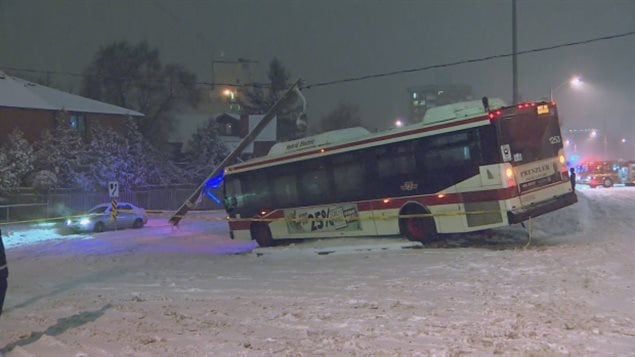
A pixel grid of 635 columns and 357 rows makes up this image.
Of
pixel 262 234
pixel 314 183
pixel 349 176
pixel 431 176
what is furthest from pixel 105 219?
pixel 431 176

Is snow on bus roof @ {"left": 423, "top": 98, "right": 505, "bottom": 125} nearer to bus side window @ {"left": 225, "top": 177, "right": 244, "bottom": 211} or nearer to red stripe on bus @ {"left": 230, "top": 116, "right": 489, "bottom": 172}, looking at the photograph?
red stripe on bus @ {"left": 230, "top": 116, "right": 489, "bottom": 172}

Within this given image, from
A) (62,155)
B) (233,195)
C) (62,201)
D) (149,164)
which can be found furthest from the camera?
(149,164)

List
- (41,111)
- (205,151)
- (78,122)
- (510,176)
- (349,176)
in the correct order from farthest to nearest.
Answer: (205,151), (78,122), (41,111), (349,176), (510,176)

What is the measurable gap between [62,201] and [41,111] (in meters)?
11.0

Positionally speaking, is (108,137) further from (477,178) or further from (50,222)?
(477,178)

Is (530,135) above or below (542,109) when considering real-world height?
below

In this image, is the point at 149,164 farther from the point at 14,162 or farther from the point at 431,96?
the point at 431,96

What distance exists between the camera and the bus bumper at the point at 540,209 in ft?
46.7

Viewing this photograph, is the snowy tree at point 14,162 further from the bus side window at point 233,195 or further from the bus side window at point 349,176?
the bus side window at point 349,176

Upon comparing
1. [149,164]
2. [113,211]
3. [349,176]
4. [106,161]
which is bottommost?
[113,211]

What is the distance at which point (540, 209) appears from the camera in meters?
14.7

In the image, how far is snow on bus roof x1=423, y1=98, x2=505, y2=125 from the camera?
1502 cm

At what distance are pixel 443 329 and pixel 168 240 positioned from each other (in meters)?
18.5

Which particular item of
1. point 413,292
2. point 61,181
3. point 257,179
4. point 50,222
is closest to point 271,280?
point 413,292
